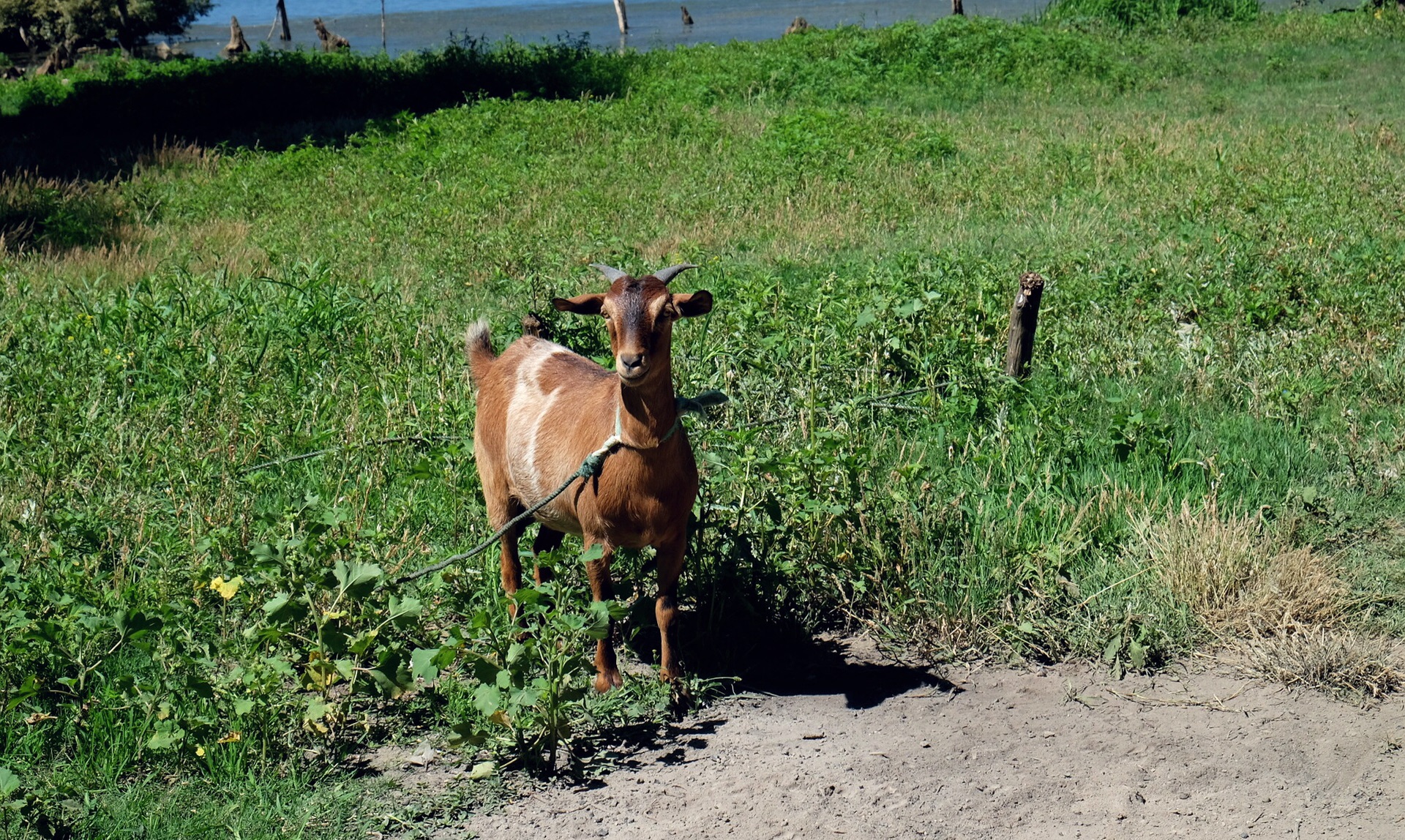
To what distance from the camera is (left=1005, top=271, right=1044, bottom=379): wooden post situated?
6.88 m

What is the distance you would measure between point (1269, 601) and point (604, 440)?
2748 millimetres

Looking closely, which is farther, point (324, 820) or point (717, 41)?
point (717, 41)

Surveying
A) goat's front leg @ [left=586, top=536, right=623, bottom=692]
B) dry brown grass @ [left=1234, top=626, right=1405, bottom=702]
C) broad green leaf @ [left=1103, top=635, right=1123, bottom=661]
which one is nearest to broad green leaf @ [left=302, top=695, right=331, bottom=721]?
goat's front leg @ [left=586, top=536, right=623, bottom=692]

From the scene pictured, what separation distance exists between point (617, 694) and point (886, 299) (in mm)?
3591

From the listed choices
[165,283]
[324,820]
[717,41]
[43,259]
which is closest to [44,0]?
[717,41]

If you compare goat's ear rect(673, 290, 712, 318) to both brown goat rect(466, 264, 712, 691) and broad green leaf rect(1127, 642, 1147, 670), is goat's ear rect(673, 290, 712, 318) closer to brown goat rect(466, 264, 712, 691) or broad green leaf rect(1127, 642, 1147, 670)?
brown goat rect(466, 264, 712, 691)

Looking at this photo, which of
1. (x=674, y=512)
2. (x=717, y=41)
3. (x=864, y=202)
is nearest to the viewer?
(x=674, y=512)

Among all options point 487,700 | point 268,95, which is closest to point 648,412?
point 487,700

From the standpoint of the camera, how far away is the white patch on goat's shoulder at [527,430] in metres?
4.91

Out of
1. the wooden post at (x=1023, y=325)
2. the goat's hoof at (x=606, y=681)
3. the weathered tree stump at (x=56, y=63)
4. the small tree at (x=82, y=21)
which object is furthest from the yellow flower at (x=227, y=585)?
the small tree at (x=82, y=21)

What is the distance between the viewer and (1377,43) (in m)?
22.5

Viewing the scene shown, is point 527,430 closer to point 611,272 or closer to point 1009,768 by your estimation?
point 611,272

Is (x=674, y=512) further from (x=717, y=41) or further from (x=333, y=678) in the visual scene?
Result: (x=717, y=41)

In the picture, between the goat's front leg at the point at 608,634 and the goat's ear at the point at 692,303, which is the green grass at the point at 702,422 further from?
the goat's ear at the point at 692,303
